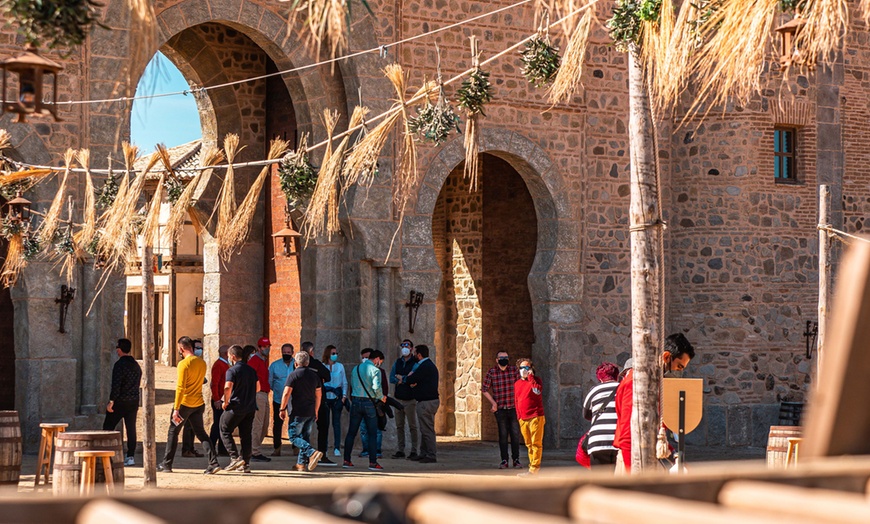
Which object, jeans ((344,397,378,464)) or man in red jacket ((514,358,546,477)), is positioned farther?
jeans ((344,397,378,464))

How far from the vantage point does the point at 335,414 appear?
15.7 metres

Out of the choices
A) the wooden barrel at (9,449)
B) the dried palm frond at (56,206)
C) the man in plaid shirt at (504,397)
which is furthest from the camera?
the man in plaid shirt at (504,397)

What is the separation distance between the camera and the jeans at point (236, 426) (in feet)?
45.6

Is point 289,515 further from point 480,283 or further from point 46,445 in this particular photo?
point 480,283

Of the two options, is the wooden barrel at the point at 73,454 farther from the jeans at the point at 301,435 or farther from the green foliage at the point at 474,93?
the green foliage at the point at 474,93

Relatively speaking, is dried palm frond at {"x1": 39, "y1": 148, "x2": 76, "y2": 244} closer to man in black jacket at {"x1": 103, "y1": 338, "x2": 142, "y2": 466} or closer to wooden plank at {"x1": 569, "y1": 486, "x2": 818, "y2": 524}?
man in black jacket at {"x1": 103, "y1": 338, "x2": 142, "y2": 466}

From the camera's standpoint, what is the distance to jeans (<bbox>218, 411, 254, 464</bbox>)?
13898 mm

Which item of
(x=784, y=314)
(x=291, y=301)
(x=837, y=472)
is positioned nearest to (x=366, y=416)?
(x=291, y=301)

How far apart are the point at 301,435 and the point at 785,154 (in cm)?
943

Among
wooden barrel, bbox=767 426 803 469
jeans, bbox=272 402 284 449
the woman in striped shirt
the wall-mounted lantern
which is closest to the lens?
the woman in striped shirt

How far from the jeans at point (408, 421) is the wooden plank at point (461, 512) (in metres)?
13.6

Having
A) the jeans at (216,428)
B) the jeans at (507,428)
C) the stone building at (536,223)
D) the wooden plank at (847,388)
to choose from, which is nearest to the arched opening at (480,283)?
the stone building at (536,223)

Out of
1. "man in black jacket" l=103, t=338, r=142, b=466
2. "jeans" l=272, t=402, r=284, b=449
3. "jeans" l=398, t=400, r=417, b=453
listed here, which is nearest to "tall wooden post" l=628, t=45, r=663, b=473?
"man in black jacket" l=103, t=338, r=142, b=466

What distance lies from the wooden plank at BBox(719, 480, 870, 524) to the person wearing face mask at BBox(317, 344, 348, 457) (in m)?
12.7
